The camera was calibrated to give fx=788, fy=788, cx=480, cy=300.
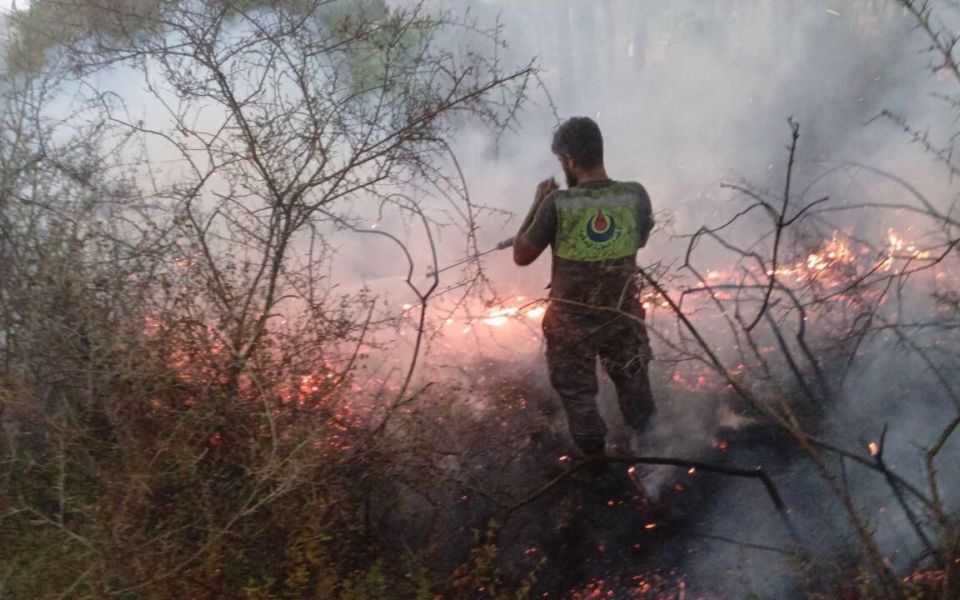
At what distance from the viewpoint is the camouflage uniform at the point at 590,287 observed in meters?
3.82

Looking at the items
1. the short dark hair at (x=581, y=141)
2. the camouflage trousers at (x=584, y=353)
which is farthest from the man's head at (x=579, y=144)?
the camouflage trousers at (x=584, y=353)

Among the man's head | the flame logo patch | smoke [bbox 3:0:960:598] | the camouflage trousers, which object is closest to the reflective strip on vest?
the flame logo patch

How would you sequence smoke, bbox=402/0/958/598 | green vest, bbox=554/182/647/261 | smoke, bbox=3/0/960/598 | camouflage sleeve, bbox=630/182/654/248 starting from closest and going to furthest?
green vest, bbox=554/182/647/261, camouflage sleeve, bbox=630/182/654/248, smoke, bbox=3/0/960/598, smoke, bbox=402/0/958/598

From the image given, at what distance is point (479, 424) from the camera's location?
4406mm

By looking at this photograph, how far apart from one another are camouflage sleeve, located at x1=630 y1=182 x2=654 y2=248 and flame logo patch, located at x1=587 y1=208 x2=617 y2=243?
18cm

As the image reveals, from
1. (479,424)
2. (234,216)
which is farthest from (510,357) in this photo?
(234,216)

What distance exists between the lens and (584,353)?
398 centimetres

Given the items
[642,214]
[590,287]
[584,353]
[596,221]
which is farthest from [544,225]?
[584,353]

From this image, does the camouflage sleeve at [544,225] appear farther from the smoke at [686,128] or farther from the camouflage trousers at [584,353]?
the smoke at [686,128]

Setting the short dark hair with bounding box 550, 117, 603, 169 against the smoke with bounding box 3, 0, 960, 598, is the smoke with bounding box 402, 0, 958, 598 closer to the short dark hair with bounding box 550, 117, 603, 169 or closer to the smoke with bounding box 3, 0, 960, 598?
the smoke with bounding box 3, 0, 960, 598

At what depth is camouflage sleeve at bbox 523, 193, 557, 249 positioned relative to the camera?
3836 mm

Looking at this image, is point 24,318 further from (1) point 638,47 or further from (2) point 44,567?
(1) point 638,47

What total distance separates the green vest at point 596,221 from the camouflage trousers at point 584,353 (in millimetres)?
303

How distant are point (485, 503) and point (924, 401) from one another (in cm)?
221
